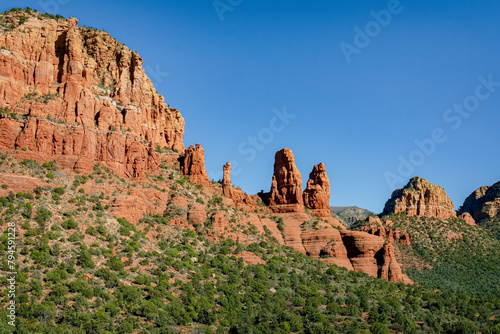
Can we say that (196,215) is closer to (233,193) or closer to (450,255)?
(233,193)

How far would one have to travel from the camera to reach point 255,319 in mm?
57188

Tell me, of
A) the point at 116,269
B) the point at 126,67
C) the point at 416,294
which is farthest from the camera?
the point at 126,67

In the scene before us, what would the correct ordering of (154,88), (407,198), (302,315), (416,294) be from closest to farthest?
1. (302,315)
2. (416,294)
3. (154,88)
4. (407,198)

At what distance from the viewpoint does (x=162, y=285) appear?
55.5 m

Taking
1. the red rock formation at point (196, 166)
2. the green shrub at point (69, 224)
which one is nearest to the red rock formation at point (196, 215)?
the red rock formation at point (196, 166)

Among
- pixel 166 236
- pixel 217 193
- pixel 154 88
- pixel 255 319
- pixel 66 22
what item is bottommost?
pixel 255 319

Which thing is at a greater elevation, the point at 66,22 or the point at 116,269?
the point at 66,22

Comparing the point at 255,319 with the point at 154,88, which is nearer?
the point at 255,319

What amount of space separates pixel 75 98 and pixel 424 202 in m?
110

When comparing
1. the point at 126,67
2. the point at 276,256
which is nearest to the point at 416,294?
the point at 276,256

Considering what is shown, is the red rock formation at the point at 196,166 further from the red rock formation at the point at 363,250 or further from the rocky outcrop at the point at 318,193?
the red rock formation at the point at 363,250

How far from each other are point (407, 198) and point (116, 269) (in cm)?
11233

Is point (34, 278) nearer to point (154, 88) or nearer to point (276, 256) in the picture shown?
point (276, 256)

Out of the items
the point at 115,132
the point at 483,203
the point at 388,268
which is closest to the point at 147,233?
the point at 115,132
